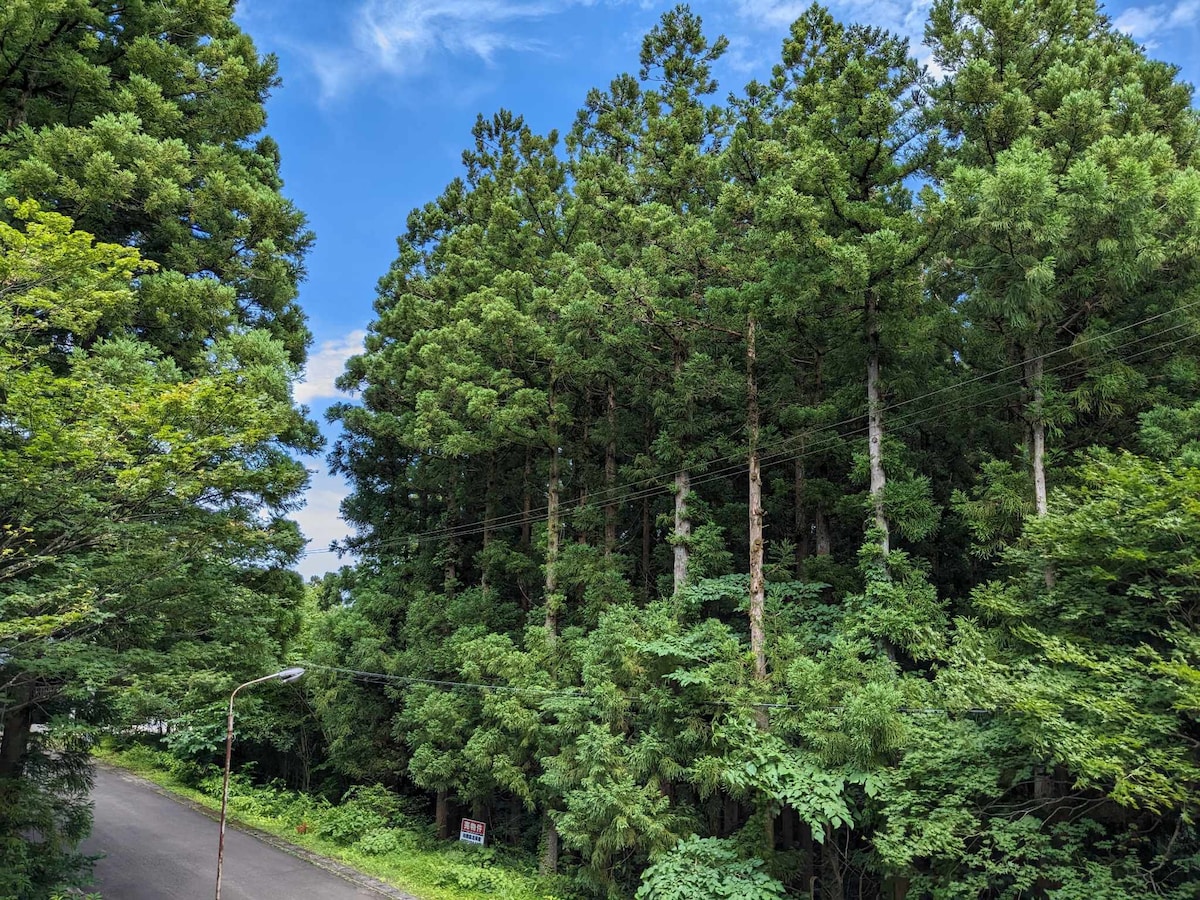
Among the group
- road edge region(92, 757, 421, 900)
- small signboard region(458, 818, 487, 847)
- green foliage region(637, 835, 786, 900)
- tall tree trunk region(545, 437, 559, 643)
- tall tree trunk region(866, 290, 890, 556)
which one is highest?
tall tree trunk region(866, 290, 890, 556)

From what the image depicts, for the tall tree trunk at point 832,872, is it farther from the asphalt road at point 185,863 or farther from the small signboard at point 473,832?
the asphalt road at point 185,863

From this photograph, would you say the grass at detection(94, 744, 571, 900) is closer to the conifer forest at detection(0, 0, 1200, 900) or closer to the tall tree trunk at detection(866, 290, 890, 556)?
the conifer forest at detection(0, 0, 1200, 900)

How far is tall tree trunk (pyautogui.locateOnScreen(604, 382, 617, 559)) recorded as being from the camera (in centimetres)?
1425

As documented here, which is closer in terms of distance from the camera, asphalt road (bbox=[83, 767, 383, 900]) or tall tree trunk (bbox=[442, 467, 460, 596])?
asphalt road (bbox=[83, 767, 383, 900])

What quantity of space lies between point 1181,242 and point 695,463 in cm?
737

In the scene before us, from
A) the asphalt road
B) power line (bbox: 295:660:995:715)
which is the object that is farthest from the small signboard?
power line (bbox: 295:660:995:715)

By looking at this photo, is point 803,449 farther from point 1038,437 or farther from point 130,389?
point 130,389

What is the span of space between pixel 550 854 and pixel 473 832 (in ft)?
7.06

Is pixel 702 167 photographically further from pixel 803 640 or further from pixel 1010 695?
pixel 1010 695

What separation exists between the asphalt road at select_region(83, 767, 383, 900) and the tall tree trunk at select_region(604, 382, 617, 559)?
792cm

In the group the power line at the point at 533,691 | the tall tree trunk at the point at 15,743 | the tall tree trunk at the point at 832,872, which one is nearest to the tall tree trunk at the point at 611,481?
the power line at the point at 533,691

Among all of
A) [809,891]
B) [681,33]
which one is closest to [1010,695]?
[809,891]

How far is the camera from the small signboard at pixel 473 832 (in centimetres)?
1413

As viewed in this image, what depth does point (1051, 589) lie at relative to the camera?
27.3ft
